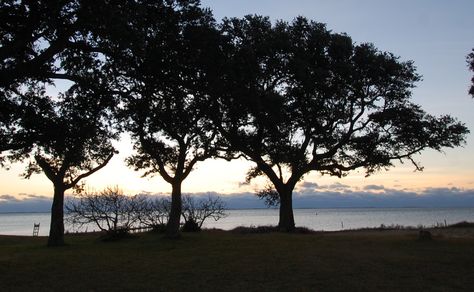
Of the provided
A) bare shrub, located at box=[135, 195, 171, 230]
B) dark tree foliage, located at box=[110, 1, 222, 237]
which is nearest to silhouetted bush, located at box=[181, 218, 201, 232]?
bare shrub, located at box=[135, 195, 171, 230]

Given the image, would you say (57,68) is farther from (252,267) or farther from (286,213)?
(286,213)

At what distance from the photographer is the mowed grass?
13914mm

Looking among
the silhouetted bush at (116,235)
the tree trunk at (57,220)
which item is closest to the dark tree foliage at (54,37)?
the tree trunk at (57,220)

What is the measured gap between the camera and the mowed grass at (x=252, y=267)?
13.9 m

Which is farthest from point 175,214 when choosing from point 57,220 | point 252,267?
point 252,267

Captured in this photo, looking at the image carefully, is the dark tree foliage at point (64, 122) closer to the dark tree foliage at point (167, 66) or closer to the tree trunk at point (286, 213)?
the dark tree foliage at point (167, 66)

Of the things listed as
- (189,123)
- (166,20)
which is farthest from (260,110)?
(166,20)

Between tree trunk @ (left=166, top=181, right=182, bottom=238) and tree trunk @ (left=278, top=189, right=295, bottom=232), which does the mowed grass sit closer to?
tree trunk @ (left=166, top=181, right=182, bottom=238)

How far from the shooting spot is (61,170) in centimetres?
2709

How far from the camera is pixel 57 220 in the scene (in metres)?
27.4

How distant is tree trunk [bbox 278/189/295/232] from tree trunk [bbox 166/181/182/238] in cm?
972

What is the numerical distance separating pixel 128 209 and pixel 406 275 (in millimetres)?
25251

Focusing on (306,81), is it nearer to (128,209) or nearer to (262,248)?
(262,248)

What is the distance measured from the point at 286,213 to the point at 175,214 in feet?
34.4
